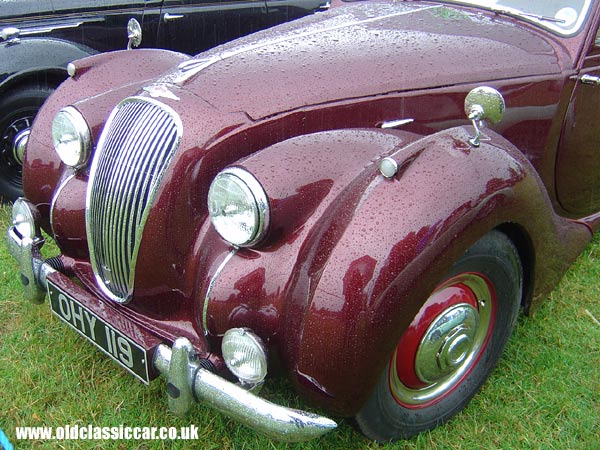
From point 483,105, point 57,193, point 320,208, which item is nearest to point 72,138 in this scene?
point 57,193

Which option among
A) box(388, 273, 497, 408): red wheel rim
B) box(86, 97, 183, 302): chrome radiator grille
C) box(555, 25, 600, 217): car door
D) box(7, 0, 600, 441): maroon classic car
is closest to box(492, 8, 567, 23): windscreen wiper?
box(7, 0, 600, 441): maroon classic car

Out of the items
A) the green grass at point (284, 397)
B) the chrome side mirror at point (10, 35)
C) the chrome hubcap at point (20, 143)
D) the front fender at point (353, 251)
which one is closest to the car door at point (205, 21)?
the chrome side mirror at point (10, 35)

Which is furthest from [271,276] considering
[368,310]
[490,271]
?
[490,271]

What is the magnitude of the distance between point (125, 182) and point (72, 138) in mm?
438

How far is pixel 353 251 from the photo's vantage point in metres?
1.66

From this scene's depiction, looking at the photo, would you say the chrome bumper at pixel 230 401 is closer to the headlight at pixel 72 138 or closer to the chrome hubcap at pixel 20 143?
the headlight at pixel 72 138

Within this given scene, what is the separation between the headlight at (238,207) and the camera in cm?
171

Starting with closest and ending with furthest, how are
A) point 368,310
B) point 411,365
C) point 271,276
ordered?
point 368,310 < point 271,276 < point 411,365

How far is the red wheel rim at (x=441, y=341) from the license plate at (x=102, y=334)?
80 centimetres

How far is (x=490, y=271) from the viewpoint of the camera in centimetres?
206

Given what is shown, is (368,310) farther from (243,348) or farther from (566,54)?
(566,54)

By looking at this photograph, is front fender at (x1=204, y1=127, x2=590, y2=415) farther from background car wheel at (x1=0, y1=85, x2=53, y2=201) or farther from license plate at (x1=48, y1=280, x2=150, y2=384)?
background car wheel at (x1=0, y1=85, x2=53, y2=201)

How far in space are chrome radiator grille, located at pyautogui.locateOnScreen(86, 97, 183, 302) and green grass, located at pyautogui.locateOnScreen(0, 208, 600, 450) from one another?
1.56 feet

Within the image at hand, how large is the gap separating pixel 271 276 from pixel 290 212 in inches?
7.6
